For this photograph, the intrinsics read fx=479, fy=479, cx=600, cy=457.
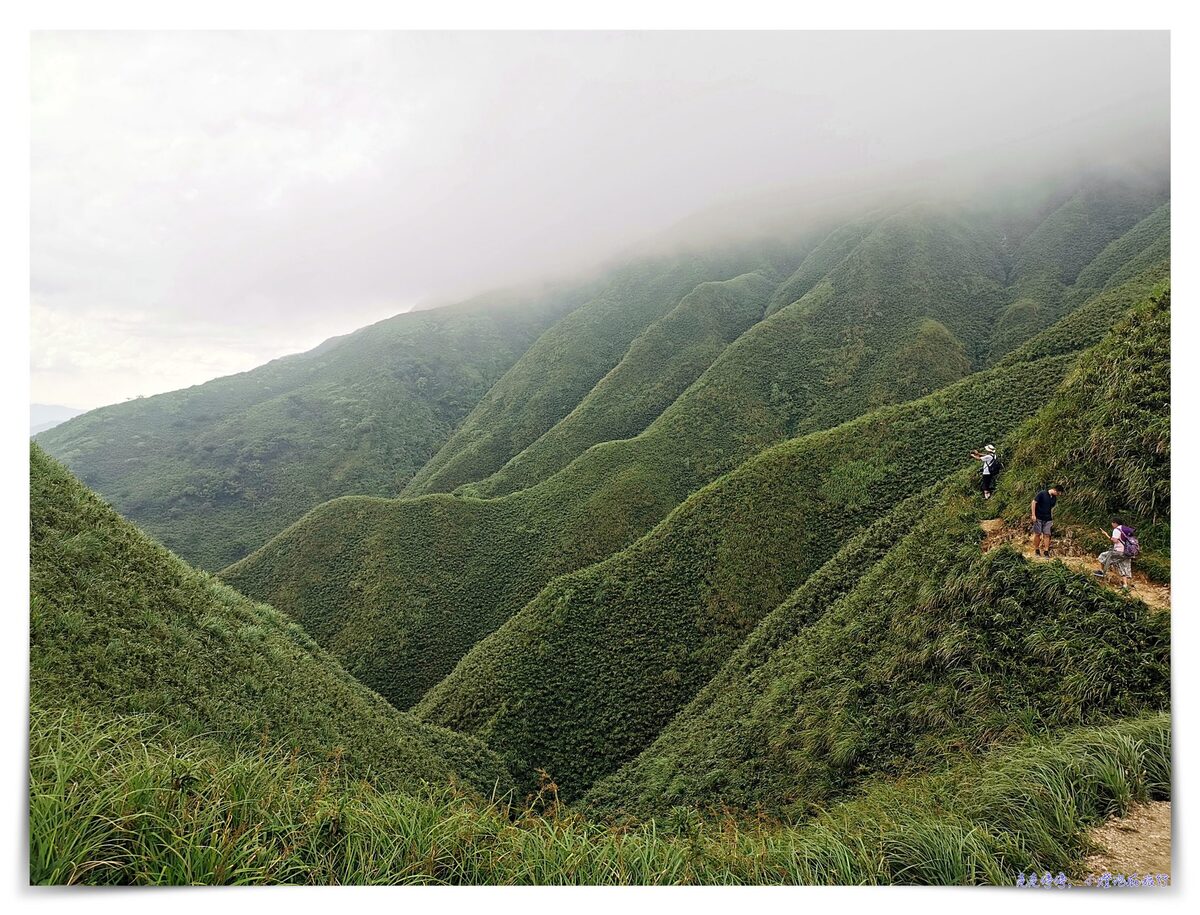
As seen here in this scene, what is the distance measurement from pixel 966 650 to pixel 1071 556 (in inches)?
83.1

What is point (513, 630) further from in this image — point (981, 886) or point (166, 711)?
point (981, 886)

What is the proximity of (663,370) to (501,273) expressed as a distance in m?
83.8

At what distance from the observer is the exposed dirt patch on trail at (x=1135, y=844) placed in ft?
12.4

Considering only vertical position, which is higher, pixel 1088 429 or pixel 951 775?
pixel 1088 429

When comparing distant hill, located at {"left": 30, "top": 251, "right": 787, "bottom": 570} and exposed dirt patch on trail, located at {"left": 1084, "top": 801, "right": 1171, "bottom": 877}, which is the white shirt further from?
distant hill, located at {"left": 30, "top": 251, "right": 787, "bottom": 570}

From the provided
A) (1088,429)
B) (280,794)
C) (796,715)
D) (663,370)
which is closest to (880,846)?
(280,794)

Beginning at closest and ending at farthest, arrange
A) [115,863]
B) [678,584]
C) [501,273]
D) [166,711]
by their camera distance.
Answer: [115,863] → [166,711] → [678,584] → [501,273]

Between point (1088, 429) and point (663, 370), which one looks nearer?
point (1088, 429)

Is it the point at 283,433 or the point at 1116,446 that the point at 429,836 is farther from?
the point at 283,433

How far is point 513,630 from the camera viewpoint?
66.1 feet

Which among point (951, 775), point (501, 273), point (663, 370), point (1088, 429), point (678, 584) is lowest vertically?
point (678, 584)

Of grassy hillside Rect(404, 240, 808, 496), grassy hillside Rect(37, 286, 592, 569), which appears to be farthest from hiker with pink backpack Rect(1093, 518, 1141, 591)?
grassy hillside Rect(37, 286, 592, 569)

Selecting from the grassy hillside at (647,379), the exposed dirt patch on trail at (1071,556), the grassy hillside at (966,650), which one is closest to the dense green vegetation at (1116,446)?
the grassy hillside at (966,650)

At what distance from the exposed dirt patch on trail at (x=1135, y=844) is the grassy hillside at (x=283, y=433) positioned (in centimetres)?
7103
